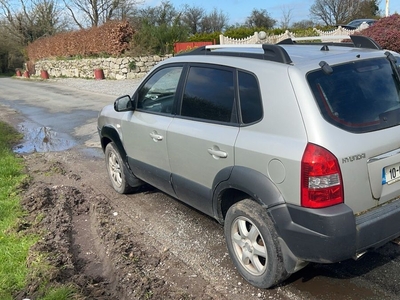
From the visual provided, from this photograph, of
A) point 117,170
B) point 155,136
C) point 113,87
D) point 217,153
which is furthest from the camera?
point 113,87

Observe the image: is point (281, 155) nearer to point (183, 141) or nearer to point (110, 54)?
point (183, 141)

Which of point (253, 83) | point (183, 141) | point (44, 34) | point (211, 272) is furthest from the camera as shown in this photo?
point (44, 34)

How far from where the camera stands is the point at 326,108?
119 inches

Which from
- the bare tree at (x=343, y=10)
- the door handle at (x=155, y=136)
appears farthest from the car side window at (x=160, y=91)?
the bare tree at (x=343, y=10)

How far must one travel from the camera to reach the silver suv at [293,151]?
2934 mm

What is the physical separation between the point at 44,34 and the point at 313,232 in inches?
2365

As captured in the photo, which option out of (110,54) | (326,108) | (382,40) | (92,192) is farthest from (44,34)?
(326,108)

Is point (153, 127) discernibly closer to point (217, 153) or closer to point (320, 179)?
point (217, 153)

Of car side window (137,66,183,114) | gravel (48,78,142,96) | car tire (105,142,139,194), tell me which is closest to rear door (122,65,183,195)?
car side window (137,66,183,114)

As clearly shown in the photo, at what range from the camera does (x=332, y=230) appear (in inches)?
114

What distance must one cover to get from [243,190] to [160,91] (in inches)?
76.6

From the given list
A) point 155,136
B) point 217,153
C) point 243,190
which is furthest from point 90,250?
point 243,190

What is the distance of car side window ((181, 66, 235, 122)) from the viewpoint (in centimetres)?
367

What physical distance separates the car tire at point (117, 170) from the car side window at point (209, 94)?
1.74 m
